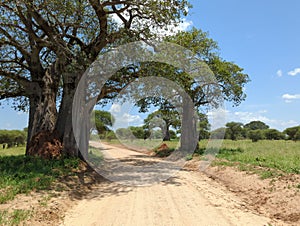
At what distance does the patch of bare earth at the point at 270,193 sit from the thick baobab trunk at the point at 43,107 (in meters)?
7.96

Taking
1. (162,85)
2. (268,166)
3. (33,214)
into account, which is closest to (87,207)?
(33,214)

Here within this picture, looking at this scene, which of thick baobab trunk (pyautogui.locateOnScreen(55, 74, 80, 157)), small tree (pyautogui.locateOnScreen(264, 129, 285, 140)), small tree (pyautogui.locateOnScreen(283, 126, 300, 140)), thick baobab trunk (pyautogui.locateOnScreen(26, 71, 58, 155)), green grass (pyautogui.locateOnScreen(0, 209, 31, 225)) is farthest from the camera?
small tree (pyautogui.locateOnScreen(264, 129, 285, 140))

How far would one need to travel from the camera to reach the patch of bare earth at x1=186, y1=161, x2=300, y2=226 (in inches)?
221

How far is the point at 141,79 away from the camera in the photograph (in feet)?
45.7

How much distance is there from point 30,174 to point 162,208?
14.8 feet

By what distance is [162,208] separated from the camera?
225 inches

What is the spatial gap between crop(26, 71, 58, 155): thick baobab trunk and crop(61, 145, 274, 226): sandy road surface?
538 cm

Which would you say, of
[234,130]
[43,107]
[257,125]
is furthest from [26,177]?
[257,125]

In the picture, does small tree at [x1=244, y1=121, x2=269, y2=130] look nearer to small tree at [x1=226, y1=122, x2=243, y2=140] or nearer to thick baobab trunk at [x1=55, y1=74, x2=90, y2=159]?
small tree at [x1=226, y1=122, x2=243, y2=140]

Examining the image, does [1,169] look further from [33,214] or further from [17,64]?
[17,64]

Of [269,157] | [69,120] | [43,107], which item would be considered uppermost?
[43,107]

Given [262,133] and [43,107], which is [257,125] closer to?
[262,133]

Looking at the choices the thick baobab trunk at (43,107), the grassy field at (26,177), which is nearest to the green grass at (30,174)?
the grassy field at (26,177)

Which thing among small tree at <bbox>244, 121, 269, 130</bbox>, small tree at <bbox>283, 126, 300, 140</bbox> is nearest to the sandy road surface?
small tree at <bbox>283, 126, 300, 140</bbox>
